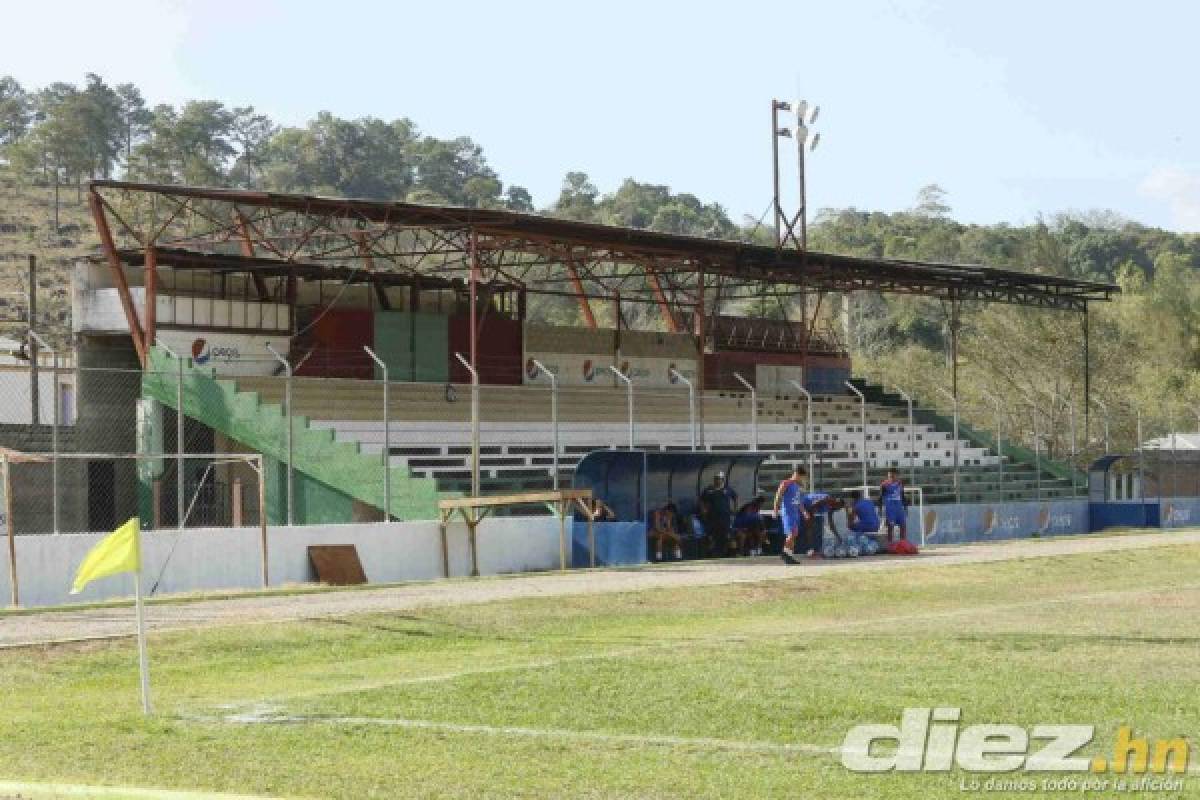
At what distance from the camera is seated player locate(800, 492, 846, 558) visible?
31.1 meters

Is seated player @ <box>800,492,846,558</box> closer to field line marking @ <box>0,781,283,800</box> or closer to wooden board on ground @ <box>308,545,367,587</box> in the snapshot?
wooden board on ground @ <box>308,545,367,587</box>

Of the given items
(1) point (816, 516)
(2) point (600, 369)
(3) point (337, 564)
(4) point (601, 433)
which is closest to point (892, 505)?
(1) point (816, 516)

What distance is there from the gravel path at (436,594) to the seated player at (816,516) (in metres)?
0.95

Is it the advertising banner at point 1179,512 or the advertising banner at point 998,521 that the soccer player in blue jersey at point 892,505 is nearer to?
the advertising banner at point 998,521

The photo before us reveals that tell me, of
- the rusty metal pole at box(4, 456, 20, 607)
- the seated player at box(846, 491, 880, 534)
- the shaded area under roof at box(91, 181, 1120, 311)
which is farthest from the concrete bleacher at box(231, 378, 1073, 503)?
the rusty metal pole at box(4, 456, 20, 607)

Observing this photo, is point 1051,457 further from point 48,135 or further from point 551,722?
point 48,135

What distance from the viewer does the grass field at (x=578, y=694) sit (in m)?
9.98

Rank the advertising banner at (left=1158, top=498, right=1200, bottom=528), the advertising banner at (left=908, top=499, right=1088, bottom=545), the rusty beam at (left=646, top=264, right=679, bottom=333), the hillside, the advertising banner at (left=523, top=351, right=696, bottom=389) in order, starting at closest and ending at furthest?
the advertising banner at (left=908, top=499, right=1088, bottom=545)
the rusty beam at (left=646, top=264, right=679, bottom=333)
the advertising banner at (left=1158, top=498, right=1200, bottom=528)
the advertising banner at (left=523, top=351, right=696, bottom=389)
the hillside

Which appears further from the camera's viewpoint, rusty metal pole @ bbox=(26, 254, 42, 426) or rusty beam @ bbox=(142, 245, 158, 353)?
rusty beam @ bbox=(142, 245, 158, 353)

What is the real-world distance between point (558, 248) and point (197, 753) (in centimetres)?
3103

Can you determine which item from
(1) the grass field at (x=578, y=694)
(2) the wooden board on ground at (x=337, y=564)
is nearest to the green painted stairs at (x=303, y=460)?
(2) the wooden board on ground at (x=337, y=564)

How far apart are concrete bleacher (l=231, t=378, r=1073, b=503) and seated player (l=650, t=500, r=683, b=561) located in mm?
3091

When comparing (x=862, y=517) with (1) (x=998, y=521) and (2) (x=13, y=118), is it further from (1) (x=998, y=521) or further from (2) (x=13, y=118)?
(2) (x=13, y=118)

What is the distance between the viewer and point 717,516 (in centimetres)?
3228
